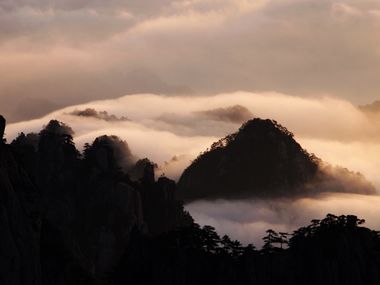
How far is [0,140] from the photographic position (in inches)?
7574

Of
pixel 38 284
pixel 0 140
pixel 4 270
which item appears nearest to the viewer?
pixel 4 270

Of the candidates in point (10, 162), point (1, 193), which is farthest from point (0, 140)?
point (1, 193)

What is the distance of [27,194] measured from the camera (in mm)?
196750

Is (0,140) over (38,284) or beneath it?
over

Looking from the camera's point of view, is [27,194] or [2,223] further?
[27,194]

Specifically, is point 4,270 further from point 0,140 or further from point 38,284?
point 0,140

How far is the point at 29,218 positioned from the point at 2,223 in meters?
15.7

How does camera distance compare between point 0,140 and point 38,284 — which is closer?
point 38,284

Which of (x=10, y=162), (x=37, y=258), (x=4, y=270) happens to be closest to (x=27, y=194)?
(x=10, y=162)

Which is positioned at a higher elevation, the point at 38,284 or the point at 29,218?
the point at 29,218

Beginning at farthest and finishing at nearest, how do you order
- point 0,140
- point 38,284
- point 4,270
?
1. point 0,140
2. point 38,284
3. point 4,270

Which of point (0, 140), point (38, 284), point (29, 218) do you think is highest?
point (0, 140)

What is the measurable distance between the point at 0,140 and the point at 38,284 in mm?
29132

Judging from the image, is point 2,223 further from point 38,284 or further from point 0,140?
point 0,140
